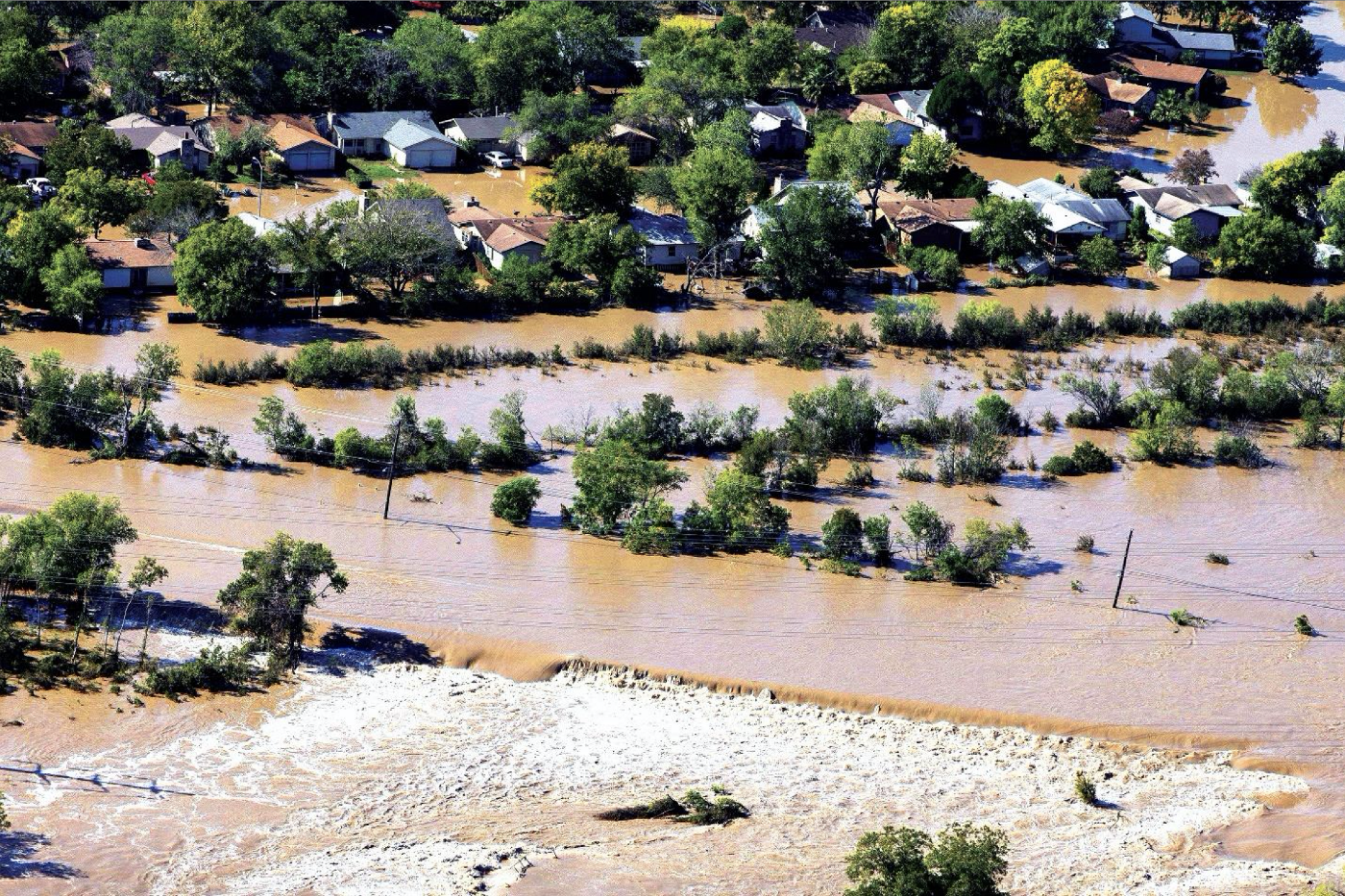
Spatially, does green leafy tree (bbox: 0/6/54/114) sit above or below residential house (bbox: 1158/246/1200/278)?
above

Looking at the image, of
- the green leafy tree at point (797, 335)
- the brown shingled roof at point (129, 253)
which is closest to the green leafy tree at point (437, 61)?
the brown shingled roof at point (129, 253)

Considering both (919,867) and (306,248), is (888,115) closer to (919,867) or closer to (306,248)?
(306,248)

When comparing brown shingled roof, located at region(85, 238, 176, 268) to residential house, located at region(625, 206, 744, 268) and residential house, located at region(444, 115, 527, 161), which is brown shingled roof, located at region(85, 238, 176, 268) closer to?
residential house, located at region(625, 206, 744, 268)

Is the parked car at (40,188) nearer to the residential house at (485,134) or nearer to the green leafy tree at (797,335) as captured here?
the residential house at (485,134)

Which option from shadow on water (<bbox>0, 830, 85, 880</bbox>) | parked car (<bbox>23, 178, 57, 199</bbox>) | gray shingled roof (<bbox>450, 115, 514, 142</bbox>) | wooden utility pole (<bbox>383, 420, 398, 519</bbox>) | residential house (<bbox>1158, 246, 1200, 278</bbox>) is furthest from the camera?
gray shingled roof (<bbox>450, 115, 514, 142</bbox>)

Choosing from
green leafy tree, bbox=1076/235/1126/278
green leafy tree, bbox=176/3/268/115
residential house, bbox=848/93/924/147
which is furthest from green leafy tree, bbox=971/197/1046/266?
green leafy tree, bbox=176/3/268/115

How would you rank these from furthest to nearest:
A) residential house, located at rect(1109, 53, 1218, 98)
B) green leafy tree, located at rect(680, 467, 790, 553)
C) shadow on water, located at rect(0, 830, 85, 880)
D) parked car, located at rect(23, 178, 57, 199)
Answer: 1. residential house, located at rect(1109, 53, 1218, 98)
2. parked car, located at rect(23, 178, 57, 199)
3. green leafy tree, located at rect(680, 467, 790, 553)
4. shadow on water, located at rect(0, 830, 85, 880)

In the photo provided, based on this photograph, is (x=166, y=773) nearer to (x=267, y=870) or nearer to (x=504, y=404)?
(x=267, y=870)

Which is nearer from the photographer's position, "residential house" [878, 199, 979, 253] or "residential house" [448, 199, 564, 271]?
"residential house" [448, 199, 564, 271]
